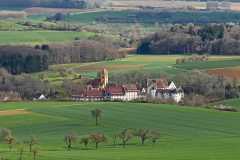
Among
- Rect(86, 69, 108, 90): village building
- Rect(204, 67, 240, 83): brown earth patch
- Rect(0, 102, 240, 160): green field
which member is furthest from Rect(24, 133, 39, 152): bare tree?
Rect(204, 67, 240, 83): brown earth patch

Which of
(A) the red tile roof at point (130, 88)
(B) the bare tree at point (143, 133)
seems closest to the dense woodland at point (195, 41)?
(A) the red tile roof at point (130, 88)

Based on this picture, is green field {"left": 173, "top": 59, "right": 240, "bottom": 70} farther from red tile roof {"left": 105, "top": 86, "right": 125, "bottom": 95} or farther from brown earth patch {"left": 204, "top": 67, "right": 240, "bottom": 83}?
red tile roof {"left": 105, "top": 86, "right": 125, "bottom": 95}

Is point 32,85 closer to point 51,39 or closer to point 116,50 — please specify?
point 116,50

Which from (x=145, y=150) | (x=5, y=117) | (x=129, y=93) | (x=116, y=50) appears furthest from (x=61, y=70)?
(x=145, y=150)

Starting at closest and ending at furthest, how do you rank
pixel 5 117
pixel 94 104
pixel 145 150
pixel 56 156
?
pixel 56 156
pixel 145 150
pixel 5 117
pixel 94 104

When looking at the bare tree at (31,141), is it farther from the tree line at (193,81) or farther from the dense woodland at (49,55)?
the dense woodland at (49,55)

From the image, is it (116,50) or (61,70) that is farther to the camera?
(116,50)

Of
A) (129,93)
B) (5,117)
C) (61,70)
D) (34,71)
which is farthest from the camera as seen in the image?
(34,71)
